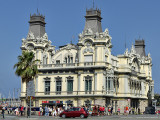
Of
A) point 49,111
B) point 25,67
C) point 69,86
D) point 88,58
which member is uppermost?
point 88,58

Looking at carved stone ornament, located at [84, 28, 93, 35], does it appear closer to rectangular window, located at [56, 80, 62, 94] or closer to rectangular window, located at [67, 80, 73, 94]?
rectangular window, located at [67, 80, 73, 94]

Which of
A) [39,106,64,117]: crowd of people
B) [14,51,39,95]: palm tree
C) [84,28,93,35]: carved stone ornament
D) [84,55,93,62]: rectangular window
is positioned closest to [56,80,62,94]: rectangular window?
[84,55,93,62]: rectangular window

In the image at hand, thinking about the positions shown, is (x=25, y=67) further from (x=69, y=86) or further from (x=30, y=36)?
(x=30, y=36)

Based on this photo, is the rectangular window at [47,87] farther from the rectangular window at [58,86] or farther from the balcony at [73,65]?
the balcony at [73,65]

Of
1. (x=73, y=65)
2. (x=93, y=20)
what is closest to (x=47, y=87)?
(x=73, y=65)

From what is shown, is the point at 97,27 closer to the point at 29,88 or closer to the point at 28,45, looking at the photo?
the point at 28,45

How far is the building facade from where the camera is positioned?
255 feet

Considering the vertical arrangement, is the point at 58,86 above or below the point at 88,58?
below

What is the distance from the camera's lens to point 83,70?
7888cm

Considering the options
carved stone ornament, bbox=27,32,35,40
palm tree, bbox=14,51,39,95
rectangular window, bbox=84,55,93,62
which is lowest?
palm tree, bbox=14,51,39,95

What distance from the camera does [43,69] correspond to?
8231cm

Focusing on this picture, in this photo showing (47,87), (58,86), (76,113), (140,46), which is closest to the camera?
(76,113)

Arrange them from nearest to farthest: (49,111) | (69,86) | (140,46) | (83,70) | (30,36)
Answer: (49,111)
(83,70)
(69,86)
(30,36)
(140,46)

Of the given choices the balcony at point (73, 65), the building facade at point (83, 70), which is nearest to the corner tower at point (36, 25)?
the building facade at point (83, 70)
